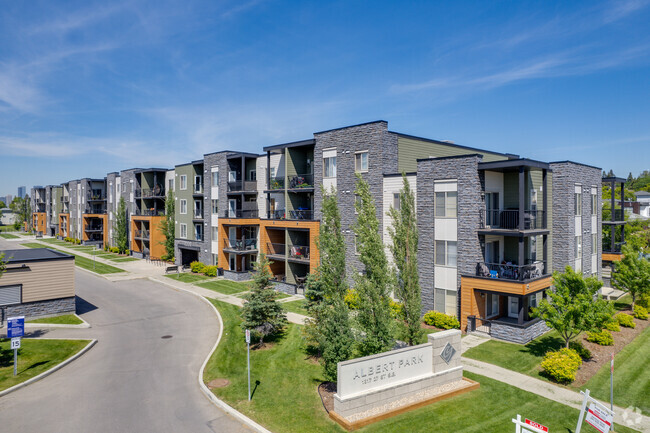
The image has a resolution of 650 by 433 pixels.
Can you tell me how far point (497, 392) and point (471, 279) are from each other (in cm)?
811

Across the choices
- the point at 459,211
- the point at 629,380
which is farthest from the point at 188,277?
the point at 629,380

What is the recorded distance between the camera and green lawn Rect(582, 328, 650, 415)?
15305 millimetres

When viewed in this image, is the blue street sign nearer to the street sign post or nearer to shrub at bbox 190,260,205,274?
the street sign post

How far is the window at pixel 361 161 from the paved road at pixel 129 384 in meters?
15.1

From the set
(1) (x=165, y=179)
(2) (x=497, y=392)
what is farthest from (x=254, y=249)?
(2) (x=497, y=392)

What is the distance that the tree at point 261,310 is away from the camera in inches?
825

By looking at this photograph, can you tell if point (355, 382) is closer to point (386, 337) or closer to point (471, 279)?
point (386, 337)

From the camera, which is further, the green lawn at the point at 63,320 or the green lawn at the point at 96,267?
the green lawn at the point at 96,267

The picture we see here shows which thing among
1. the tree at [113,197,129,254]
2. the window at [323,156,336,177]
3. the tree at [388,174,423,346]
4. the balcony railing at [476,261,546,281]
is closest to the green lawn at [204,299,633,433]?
the tree at [388,174,423,346]

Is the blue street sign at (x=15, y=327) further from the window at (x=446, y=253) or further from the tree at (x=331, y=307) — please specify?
the window at (x=446, y=253)

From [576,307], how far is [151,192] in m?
52.8

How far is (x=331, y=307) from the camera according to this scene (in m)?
17.8

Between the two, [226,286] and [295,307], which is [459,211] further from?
[226,286]

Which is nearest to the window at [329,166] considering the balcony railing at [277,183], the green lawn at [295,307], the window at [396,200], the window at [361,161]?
the window at [361,161]
